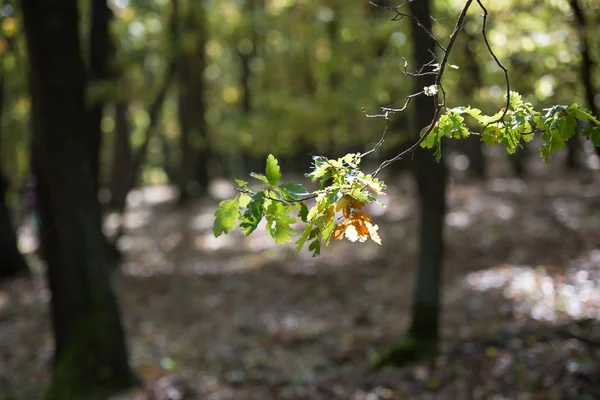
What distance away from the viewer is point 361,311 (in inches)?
336

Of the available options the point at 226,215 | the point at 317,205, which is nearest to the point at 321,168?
the point at 317,205

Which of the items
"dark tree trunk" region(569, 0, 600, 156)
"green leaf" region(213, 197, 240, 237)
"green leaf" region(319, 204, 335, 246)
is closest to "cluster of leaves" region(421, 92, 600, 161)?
"green leaf" region(319, 204, 335, 246)

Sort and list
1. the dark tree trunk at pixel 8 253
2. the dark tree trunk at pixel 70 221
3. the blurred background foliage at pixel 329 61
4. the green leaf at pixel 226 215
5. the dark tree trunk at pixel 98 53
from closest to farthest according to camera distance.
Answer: the green leaf at pixel 226 215
the dark tree trunk at pixel 70 221
the blurred background foliage at pixel 329 61
the dark tree trunk at pixel 98 53
the dark tree trunk at pixel 8 253

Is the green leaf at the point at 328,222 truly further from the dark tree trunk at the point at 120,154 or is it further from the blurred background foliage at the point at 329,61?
the dark tree trunk at the point at 120,154

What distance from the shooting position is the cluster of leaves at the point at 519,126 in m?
1.97

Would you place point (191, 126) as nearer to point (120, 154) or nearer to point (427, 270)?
point (120, 154)

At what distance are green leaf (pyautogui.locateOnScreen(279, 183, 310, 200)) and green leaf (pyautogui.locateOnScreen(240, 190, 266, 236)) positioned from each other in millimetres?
98

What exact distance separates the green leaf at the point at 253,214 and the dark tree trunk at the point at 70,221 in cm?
433

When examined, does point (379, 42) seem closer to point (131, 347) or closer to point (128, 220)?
point (131, 347)

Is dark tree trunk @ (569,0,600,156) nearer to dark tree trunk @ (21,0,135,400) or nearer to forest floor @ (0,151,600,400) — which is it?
forest floor @ (0,151,600,400)

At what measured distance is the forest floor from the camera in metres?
5.69

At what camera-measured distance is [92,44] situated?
34.9ft

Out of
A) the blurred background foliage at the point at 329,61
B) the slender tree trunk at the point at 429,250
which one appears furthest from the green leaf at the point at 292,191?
the slender tree trunk at the point at 429,250

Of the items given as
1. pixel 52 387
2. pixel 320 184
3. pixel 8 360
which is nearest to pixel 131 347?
pixel 8 360
